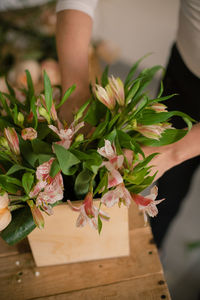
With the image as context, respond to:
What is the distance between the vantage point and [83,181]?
1.79 ft

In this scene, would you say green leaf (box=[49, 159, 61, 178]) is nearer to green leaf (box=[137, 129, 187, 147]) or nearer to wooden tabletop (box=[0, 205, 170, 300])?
green leaf (box=[137, 129, 187, 147])

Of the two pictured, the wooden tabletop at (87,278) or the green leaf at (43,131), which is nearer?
the green leaf at (43,131)

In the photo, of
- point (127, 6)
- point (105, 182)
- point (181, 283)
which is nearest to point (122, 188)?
point (105, 182)

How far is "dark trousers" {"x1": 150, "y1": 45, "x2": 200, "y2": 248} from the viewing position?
0.88 m

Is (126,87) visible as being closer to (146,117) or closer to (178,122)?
(146,117)

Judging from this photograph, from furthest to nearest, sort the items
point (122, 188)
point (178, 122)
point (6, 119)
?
point (178, 122), point (6, 119), point (122, 188)

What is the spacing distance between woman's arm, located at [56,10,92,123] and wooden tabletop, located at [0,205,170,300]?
40 centimetres

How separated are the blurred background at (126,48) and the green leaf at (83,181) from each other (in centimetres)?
57

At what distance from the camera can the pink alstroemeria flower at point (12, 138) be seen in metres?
0.50

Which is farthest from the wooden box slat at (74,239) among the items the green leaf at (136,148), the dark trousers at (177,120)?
the dark trousers at (177,120)

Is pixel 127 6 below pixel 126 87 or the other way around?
below

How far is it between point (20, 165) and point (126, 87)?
24 cm

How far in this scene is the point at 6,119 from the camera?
0.58 meters

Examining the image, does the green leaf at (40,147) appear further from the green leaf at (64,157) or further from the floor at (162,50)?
the floor at (162,50)
